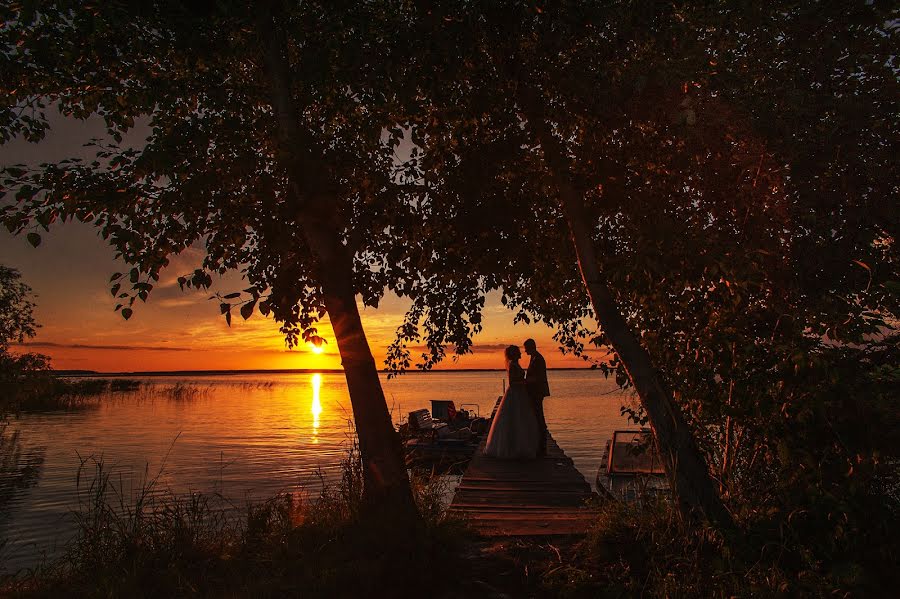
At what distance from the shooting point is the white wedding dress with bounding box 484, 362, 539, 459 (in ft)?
45.7

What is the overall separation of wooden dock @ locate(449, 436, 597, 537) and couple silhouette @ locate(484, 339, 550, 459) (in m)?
0.34

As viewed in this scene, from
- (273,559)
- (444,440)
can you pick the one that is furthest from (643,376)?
(444,440)

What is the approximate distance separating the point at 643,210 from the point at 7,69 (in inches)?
292

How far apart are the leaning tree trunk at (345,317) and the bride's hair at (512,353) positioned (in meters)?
6.67

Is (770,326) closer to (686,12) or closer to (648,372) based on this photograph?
(648,372)

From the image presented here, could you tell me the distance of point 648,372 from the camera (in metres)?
6.76

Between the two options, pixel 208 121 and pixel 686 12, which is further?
pixel 208 121

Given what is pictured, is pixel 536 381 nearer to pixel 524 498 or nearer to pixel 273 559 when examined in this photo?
pixel 524 498

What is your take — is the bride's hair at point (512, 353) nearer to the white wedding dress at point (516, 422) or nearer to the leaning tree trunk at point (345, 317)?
the white wedding dress at point (516, 422)

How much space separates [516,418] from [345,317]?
289 inches

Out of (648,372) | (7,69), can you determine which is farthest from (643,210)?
(7,69)

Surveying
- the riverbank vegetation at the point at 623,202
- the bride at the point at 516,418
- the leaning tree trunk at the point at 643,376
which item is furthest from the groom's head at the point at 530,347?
the leaning tree trunk at the point at 643,376

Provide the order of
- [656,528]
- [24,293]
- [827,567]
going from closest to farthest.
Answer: [827,567], [656,528], [24,293]

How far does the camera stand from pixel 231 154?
7.52 metres
